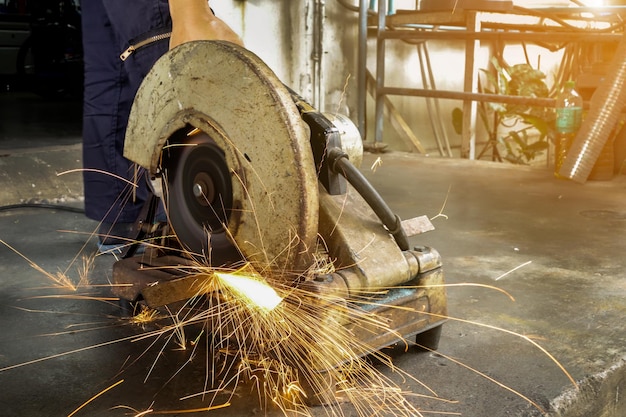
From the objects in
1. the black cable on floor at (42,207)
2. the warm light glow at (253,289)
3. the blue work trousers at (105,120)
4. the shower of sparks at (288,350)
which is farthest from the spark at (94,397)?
the black cable on floor at (42,207)

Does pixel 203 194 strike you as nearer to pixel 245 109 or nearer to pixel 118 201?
pixel 245 109

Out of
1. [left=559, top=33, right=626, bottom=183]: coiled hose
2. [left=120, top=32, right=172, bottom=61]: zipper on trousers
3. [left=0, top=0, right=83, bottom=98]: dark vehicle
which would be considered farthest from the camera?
[left=0, top=0, right=83, bottom=98]: dark vehicle

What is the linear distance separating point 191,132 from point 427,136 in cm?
531

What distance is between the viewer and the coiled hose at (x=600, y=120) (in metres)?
4.45

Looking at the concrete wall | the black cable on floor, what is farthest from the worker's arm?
the concrete wall

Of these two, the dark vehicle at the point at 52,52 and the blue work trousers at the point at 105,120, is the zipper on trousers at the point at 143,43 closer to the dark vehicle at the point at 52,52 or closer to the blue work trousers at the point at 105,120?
the blue work trousers at the point at 105,120

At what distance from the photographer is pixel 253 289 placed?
170 centimetres

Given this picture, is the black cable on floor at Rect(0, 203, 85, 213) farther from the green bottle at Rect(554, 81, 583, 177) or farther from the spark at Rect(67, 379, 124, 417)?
the green bottle at Rect(554, 81, 583, 177)

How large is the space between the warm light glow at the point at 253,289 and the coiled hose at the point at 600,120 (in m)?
3.28

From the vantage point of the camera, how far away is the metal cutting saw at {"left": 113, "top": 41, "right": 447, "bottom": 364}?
1626mm

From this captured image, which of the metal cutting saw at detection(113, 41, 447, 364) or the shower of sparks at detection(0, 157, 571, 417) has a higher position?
the metal cutting saw at detection(113, 41, 447, 364)

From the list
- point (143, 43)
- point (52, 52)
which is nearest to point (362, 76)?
point (143, 43)

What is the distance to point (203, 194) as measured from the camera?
182 cm

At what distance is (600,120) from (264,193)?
3.41 meters
